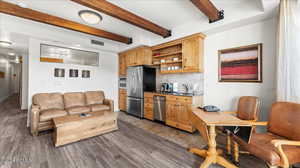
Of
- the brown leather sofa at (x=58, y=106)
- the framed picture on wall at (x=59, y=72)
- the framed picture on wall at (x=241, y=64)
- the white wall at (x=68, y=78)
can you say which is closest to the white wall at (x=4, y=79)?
the white wall at (x=68, y=78)

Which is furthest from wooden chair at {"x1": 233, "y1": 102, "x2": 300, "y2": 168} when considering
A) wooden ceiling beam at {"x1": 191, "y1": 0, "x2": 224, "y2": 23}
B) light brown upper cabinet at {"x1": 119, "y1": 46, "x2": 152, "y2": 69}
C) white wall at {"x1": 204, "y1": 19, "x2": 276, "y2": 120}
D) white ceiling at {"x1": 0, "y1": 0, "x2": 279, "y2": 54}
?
light brown upper cabinet at {"x1": 119, "y1": 46, "x2": 152, "y2": 69}

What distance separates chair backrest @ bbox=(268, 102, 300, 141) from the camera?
1547 mm

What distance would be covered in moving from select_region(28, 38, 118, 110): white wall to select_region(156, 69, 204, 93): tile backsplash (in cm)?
220

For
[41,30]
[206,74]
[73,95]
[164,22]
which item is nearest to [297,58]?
[206,74]

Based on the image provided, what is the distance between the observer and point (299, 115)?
154 cm

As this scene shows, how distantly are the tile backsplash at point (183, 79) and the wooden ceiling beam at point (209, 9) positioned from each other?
144cm

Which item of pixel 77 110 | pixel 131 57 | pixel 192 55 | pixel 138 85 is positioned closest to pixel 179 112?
pixel 192 55

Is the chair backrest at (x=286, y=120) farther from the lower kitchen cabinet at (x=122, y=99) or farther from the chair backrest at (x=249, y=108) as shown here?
the lower kitchen cabinet at (x=122, y=99)

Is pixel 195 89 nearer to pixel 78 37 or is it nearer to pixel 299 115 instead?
pixel 299 115

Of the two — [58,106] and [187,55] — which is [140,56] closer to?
[187,55]

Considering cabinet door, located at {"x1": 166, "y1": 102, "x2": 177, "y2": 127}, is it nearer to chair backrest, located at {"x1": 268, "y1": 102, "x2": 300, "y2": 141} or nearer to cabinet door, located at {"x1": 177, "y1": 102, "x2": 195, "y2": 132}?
cabinet door, located at {"x1": 177, "y1": 102, "x2": 195, "y2": 132}

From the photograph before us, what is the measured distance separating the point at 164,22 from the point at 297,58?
→ 2.64m

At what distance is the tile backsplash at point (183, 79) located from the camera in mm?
3426

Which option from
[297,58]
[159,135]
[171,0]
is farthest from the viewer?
[159,135]
